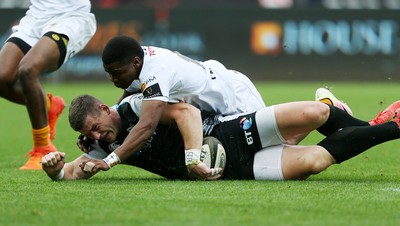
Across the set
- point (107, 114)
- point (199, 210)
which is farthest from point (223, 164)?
point (199, 210)

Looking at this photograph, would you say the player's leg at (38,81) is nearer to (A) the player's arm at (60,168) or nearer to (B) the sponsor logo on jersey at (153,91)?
(A) the player's arm at (60,168)

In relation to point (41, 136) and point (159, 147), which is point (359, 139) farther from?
point (41, 136)

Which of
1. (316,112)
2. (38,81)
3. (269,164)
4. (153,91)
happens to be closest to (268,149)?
(269,164)

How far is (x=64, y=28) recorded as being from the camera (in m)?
8.65

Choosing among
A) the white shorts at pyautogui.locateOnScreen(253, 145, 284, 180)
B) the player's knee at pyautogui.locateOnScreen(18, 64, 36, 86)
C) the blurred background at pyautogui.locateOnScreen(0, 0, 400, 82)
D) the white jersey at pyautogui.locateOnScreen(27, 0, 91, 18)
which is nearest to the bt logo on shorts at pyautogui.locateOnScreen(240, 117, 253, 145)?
the white shorts at pyautogui.locateOnScreen(253, 145, 284, 180)

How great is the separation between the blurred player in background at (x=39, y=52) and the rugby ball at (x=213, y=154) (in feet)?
6.15

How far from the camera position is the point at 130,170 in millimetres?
8258

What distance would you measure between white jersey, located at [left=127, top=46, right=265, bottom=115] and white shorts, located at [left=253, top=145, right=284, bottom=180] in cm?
61

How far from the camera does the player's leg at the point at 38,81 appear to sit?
26.6ft

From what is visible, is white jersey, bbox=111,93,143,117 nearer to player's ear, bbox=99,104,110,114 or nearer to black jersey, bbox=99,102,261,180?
black jersey, bbox=99,102,261,180

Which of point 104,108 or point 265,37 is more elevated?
point 104,108

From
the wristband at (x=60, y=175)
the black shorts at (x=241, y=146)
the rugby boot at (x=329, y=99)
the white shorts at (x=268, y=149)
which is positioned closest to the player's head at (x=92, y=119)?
the wristband at (x=60, y=175)

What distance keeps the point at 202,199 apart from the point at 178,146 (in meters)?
1.28

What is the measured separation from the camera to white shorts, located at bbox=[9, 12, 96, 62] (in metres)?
8.66
